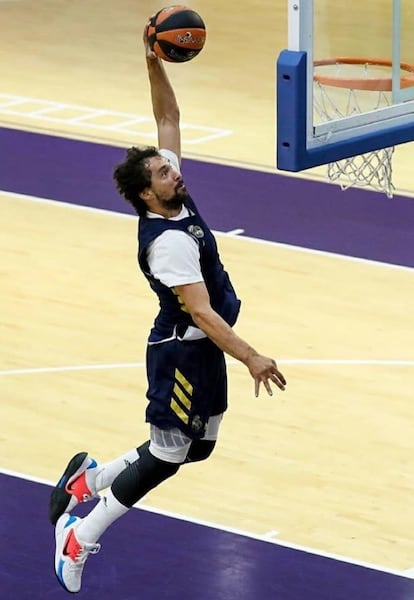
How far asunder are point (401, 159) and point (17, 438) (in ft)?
22.1

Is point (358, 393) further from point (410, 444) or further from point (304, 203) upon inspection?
point (304, 203)

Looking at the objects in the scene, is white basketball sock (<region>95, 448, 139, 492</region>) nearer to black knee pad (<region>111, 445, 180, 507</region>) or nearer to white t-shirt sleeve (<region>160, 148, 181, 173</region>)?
black knee pad (<region>111, 445, 180, 507</region>)

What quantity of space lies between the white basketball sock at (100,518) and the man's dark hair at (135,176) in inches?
51.3

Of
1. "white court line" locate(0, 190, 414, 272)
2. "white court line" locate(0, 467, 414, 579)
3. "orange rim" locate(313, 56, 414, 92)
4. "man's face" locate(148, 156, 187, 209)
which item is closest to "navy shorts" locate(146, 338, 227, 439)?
"man's face" locate(148, 156, 187, 209)

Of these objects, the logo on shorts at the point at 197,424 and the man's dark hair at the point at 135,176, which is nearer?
the man's dark hair at the point at 135,176

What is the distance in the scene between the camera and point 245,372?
1071cm

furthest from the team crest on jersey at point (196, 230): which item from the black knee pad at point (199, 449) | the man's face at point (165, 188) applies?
the black knee pad at point (199, 449)

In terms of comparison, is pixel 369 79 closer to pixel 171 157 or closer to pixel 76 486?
pixel 171 157

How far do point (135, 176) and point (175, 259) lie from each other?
0.43 meters

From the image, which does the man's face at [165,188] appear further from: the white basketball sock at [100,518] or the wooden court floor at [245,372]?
the wooden court floor at [245,372]

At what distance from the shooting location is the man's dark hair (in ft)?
24.1

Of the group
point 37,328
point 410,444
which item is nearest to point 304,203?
point 37,328

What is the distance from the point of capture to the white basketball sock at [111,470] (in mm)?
7923

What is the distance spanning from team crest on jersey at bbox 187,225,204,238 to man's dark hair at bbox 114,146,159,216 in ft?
0.71
